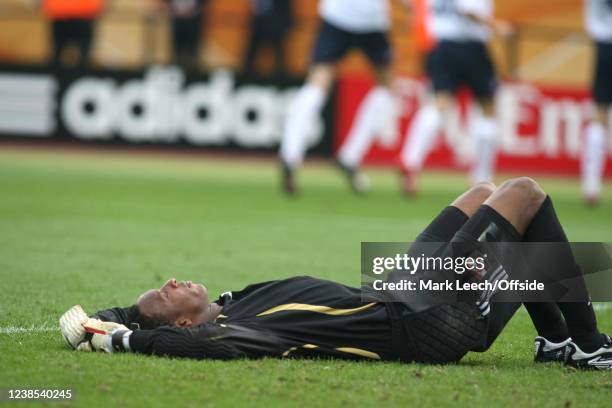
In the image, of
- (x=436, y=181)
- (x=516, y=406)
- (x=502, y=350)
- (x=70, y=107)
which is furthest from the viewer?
(x=70, y=107)

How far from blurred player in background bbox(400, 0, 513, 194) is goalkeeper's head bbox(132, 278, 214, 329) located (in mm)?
9373

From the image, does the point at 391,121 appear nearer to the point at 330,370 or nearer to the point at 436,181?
the point at 436,181

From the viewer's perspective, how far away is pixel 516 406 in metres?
4.56

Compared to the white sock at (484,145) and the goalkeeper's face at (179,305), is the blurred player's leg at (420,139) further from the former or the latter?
the goalkeeper's face at (179,305)

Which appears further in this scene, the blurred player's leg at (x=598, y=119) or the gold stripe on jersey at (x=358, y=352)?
the blurred player's leg at (x=598, y=119)

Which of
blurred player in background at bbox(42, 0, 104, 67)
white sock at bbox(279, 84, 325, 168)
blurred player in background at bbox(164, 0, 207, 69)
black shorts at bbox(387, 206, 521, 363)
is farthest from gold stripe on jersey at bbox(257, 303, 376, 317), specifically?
blurred player in background at bbox(164, 0, 207, 69)

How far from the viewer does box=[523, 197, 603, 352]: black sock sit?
17.3 ft

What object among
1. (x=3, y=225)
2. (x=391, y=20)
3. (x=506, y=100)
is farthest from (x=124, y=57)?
(x=3, y=225)

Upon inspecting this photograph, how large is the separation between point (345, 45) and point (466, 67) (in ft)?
4.81

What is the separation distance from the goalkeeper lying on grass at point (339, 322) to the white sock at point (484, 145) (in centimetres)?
925

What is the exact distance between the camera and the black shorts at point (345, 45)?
14.4 m

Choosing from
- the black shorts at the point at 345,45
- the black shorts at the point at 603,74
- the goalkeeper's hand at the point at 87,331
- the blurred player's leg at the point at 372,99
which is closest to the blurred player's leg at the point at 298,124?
the black shorts at the point at 345,45

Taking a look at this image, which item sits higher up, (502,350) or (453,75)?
(453,75)

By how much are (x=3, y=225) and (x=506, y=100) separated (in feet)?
36.6
